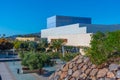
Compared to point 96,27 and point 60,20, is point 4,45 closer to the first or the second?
point 96,27

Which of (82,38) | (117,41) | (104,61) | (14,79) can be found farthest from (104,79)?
(82,38)

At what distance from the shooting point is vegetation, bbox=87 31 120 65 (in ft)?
37.0

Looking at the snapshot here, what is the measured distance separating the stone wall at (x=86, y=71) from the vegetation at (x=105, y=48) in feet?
1.28

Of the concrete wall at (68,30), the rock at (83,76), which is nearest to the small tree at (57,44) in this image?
the concrete wall at (68,30)

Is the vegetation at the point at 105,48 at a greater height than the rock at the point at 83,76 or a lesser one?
greater

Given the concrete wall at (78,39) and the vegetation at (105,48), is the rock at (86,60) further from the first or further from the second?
the concrete wall at (78,39)

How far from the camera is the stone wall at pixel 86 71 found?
34.0ft

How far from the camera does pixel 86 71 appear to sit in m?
11.5

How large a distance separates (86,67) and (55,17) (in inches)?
4071

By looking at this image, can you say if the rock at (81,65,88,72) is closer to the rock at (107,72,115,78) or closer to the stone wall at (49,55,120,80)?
the stone wall at (49,55,120,80)

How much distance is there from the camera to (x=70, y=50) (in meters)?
59.9

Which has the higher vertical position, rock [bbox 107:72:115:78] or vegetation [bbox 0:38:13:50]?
vegetation [bbox 0:38:13:50]

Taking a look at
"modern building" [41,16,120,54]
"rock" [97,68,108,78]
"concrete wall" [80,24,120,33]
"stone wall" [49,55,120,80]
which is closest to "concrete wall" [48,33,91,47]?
"modern building" [41,16,120,54]

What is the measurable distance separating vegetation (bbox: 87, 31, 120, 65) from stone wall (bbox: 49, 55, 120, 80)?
0.39 m
